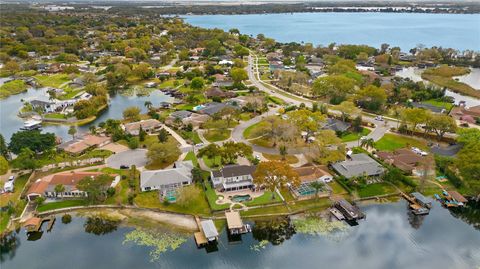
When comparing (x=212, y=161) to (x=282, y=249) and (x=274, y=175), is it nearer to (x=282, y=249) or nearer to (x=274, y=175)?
(x=274, y=175)

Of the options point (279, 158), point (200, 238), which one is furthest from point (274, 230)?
point (279, 158)

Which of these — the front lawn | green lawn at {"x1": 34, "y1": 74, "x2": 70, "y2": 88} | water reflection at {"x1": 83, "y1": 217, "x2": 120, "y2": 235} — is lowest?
green lawn at {"x1": 34, "y1": 74, "x2": 70, "y2": 88}

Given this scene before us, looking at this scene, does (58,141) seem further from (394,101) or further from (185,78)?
(394,101)

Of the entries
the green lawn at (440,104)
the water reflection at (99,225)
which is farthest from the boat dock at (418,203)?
the green lawn at (440,104)

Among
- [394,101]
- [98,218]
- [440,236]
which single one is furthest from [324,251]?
[394,101]

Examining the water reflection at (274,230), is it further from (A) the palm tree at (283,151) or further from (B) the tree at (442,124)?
(B) the tree at (442,124)

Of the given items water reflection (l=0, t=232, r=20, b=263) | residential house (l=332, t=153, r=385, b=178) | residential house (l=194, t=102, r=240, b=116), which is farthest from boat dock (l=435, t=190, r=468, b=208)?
water reflection (l=0, t=232, r=20, b=263)

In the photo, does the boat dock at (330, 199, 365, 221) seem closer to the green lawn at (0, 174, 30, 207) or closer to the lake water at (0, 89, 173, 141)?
the green lawn at (0, 174, 30, 207)
